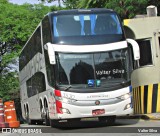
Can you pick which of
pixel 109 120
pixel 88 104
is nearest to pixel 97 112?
pixel 88 104

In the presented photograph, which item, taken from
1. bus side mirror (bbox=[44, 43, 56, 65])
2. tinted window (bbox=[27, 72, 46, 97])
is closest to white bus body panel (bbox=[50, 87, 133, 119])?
bus side mirror (bbox=[44, 43, 56, 65])

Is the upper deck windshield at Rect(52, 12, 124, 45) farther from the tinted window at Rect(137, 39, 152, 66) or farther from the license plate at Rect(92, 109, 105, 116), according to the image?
the tinted window at Rect(137, 39, 152, 66)

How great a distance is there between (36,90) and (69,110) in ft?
17.3

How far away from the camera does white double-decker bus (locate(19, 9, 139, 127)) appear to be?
47.9ft

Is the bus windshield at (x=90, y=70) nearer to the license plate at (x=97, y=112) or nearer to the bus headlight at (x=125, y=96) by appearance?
the bus headlight at (x=125, y=96)

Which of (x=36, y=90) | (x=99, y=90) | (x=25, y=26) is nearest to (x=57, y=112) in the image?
(x=99, y=90)

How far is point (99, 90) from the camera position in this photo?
1468 centimetres

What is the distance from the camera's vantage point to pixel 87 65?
14922mm

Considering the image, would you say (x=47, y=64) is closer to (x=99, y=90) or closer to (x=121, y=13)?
(x=99, y=90)

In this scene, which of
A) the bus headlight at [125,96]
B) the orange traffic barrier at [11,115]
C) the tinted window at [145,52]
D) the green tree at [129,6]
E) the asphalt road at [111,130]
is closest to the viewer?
the asphalt road at [111,130]

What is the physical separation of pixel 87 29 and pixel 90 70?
145 centimetres

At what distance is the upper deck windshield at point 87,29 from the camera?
15.0m

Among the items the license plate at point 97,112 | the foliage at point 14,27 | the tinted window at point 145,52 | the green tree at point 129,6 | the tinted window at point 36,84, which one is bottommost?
the license plate at point 97,112

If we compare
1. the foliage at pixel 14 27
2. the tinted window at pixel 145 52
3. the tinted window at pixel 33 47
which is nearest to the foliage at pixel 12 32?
the foliage at pixel 14 27
